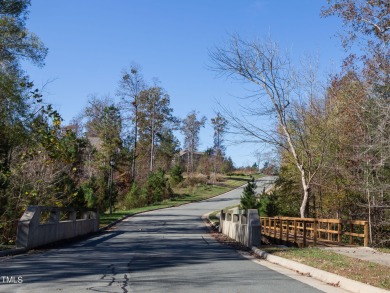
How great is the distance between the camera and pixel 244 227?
18.3m

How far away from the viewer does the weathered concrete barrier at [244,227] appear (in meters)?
16.6

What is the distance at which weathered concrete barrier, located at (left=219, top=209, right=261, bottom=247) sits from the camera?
54.4 ft

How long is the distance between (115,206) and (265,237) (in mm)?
36071

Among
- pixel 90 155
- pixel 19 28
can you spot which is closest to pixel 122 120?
pixel 90 155

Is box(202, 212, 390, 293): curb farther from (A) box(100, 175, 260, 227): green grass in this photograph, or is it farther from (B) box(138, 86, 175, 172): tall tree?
(B) box(138, 86, 175, 172): tall tree

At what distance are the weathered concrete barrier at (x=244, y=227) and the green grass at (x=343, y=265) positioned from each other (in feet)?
8.69

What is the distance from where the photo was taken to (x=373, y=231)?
22484mm

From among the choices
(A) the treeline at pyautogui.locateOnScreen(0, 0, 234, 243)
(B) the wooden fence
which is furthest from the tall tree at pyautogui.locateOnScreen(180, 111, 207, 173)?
(B) the wooden fence

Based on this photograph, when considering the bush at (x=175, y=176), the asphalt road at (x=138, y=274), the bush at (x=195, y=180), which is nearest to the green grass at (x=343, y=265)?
the asphalt road at (x=138, y=274)

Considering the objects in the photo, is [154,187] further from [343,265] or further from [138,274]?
[138,274]

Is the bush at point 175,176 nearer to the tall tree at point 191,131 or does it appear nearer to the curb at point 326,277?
the tall tree at point 191,131

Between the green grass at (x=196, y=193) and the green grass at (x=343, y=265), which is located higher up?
the green grass at (x=196, y=193)

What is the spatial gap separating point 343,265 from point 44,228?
10852 millimetres

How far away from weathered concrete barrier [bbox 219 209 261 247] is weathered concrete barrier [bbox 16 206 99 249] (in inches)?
301
